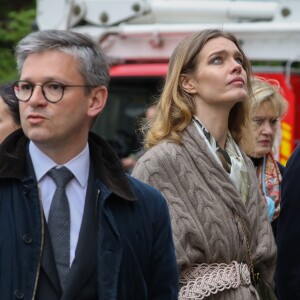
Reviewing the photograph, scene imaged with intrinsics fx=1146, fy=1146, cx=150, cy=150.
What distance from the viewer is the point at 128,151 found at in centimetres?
1121

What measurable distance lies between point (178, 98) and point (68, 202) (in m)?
1.56

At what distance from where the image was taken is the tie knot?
12.5 feet

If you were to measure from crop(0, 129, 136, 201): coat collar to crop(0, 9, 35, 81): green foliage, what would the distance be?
1169 centimetres

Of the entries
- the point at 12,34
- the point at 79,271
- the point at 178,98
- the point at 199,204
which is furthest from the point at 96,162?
the point at 12,34

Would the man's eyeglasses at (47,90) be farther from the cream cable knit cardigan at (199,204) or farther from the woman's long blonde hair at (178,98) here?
the woman's long blonde hair at (178,98)

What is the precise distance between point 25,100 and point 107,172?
1.28 feet

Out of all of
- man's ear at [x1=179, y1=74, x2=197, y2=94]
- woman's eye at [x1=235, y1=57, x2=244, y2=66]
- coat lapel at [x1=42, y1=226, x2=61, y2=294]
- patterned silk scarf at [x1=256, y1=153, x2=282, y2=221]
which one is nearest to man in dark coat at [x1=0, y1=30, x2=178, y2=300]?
coat lapel at [x1=42, y1=226, x2=61, y2=294]

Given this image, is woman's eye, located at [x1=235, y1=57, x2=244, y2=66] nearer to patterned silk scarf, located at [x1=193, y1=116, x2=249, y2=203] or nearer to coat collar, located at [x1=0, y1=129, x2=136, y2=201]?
patterned silk scarf, located at [x1=193, y1=116, x2=249, y2=203]

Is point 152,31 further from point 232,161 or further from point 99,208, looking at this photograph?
point 99,208

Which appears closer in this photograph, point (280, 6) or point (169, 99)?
point (169, 99)

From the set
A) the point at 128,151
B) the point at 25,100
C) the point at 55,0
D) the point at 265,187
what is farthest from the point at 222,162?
the point at 55,0

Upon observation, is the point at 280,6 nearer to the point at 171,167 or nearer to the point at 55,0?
the point at 55,0

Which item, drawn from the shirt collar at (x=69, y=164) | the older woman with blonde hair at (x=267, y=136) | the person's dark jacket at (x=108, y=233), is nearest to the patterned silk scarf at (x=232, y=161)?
the older woman with blonde hair at (x=267, y=136)

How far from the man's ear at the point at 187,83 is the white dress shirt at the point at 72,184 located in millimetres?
1479
